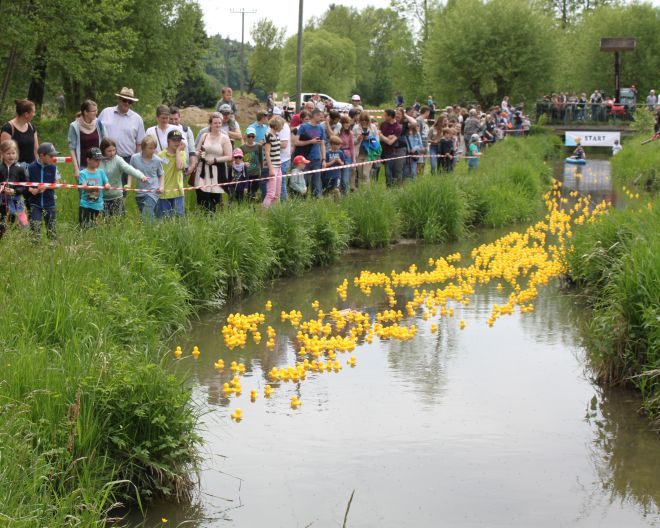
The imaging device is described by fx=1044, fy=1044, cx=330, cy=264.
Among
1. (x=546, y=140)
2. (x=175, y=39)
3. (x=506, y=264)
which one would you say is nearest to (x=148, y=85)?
(x=175, y=39)

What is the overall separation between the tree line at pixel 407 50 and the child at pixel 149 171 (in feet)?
63.9

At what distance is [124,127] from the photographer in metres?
13.8

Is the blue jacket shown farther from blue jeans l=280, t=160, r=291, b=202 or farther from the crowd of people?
blue jeans l=280, t=160, r=291, b=202

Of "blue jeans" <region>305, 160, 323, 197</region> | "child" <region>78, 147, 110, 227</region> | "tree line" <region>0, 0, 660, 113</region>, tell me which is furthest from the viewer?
"tree line" <region>0, 0, 660, 113</region>

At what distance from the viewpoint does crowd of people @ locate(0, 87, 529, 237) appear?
12062mm

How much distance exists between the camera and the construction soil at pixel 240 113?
51.3 meters

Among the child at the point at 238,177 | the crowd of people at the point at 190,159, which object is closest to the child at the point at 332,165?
the crowd of people at the point at 190,159

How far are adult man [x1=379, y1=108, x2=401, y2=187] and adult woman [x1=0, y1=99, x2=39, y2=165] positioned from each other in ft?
29.7

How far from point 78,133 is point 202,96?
226ft

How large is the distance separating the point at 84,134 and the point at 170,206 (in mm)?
1456

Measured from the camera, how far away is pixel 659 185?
88.3 ft

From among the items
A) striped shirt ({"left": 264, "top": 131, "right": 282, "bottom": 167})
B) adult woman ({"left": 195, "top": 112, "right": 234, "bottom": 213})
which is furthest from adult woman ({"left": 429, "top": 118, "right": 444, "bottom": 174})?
adult woman ({"left": 195, "top": 112, "right": 234, "bottom": 213})

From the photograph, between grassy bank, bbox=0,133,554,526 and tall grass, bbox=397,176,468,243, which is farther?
tall grass, bbox=397,176,468,243

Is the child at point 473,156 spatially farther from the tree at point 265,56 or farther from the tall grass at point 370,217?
the tree at point 265,56
